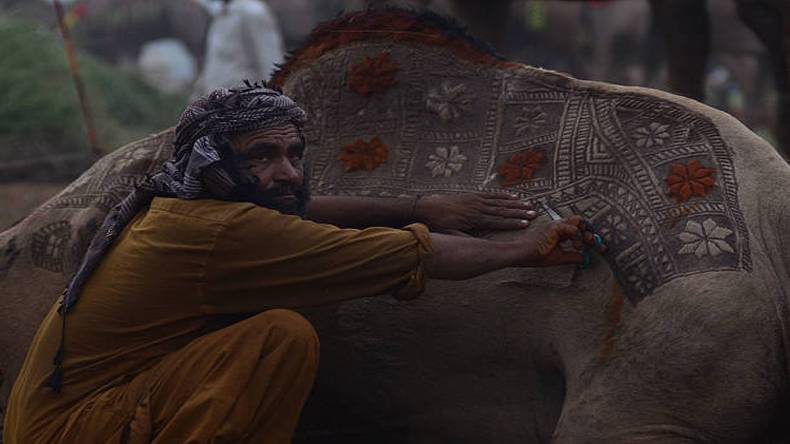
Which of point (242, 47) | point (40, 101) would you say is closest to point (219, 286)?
point (242, 47)

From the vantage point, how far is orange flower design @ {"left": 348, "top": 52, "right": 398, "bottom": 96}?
11.6 ft

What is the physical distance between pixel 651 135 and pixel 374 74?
33.6 inches

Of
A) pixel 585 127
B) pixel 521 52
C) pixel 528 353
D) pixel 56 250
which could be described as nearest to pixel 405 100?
pixel 585 127

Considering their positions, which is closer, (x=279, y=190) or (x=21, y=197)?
(x=279, y=190)

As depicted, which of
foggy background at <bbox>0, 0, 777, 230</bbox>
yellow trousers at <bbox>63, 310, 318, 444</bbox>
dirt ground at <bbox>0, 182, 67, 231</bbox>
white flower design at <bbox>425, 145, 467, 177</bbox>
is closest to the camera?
yellow trousers at <bbox>63, 310, 318, 444</bbox>

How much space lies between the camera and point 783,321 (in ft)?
9.07

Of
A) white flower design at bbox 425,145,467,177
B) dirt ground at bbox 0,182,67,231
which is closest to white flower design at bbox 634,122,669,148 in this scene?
white flower design at bbox 425,145,467,177

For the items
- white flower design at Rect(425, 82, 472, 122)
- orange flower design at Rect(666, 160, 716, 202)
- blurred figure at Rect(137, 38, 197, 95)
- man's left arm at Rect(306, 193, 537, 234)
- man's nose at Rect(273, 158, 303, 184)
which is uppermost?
man's nose at Rect(273, 158, 303, 184)

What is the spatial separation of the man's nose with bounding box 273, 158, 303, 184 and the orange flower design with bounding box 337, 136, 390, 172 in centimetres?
56

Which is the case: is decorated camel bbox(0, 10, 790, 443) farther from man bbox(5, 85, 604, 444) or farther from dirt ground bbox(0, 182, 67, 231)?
dirt ground bbox(0, 182, 67, 231)

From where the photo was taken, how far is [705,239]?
2.80 m

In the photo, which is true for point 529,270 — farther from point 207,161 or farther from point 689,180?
point 207,161

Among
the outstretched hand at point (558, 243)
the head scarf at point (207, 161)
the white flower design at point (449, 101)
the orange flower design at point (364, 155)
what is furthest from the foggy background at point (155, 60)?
the outstretched hand at point (558, 243)

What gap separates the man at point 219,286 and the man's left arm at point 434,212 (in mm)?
147
